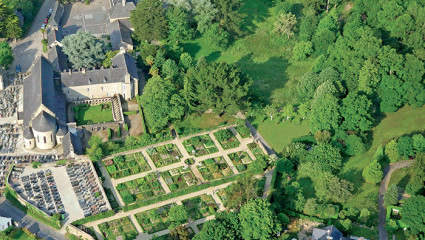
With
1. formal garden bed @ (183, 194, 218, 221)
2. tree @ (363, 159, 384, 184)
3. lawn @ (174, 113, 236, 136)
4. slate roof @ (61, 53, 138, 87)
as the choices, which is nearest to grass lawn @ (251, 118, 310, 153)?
lawn @ (174, 113, 236, 136)

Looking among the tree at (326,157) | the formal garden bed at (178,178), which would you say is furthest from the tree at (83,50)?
the tree at (326,157)

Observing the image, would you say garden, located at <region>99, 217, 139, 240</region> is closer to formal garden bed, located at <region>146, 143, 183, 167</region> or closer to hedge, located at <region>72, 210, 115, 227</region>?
hedge, located at <region>72, 210, 115, 227</region>

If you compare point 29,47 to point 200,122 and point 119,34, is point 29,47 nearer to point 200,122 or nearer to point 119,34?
point 119,34

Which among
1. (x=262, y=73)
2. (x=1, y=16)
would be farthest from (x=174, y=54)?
(x=1, y=16)

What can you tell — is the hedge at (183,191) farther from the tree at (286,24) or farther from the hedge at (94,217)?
the tree at (286,24)

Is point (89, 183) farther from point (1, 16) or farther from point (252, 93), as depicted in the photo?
point (1, 16)

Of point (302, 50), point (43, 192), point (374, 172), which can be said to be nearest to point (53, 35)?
point (43, 192)

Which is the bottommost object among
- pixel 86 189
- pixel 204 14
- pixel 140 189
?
pixel 86 189
